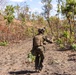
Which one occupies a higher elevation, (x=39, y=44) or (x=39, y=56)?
(x=39, y=44)

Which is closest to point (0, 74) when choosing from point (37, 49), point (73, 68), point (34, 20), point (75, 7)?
point (37, 49)

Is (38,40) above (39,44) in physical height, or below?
above

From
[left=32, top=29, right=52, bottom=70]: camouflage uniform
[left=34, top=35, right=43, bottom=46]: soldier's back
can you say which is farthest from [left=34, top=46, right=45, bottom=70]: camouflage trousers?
[left=34, top=35, right=43, bottom=46]: soldier's back

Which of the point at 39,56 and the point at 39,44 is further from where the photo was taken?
the point at 39,56

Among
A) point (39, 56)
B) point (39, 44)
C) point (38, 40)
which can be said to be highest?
point (38, 40)

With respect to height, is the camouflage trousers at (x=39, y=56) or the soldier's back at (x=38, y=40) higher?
the soldier's back at (x=38, y=40)

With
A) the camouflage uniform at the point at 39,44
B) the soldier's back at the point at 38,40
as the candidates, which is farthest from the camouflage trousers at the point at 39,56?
the soldier's back at the point at 38,40

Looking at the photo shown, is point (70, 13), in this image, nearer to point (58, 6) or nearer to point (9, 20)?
point (58, 6)

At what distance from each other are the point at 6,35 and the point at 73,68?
22.2 m

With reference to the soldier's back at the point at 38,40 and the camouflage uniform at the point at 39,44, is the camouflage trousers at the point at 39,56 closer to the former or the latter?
the camouflage uniform at the point at 39,44

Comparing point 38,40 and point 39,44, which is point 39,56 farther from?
point 38,40

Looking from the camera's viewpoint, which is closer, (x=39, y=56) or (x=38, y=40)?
(x=38, y=40)

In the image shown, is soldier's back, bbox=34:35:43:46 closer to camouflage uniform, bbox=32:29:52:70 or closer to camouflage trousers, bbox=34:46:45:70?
camouflage uniform, bbox=32:29:52:70

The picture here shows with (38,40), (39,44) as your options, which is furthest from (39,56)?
(38,40)
